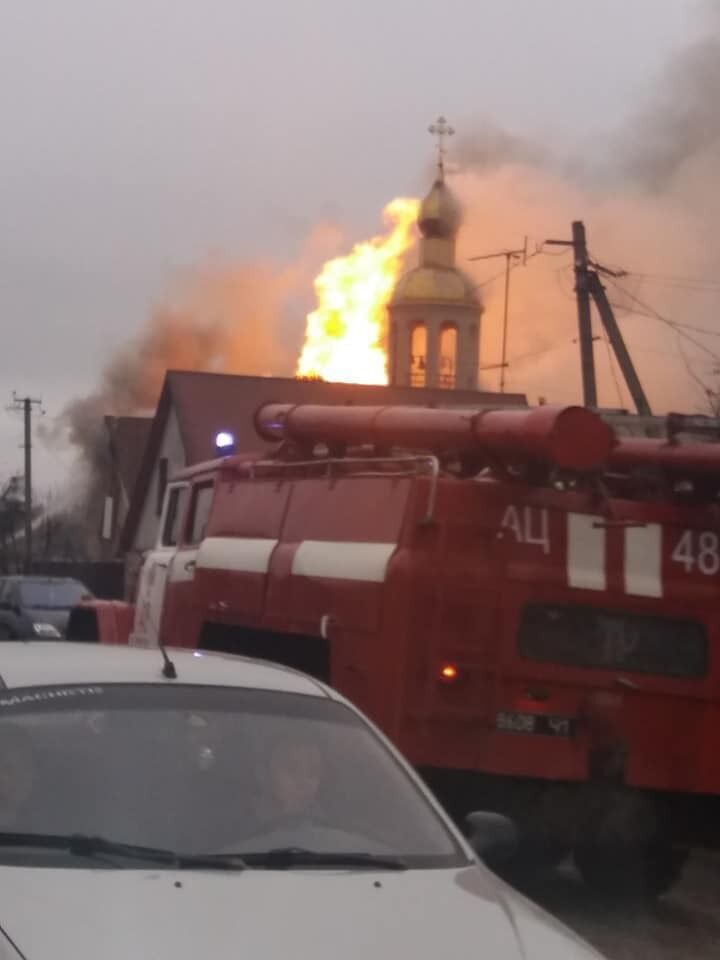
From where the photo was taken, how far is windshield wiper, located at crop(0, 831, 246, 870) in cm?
537

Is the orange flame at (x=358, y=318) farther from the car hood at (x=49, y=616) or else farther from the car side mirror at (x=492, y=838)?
the car side mirror at (x=492, y=838)

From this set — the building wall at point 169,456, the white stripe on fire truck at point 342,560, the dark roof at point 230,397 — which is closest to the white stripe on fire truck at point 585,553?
the white stripe on fire truck at point 342,560

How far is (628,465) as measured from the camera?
37.3ft

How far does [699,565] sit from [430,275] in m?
37.6

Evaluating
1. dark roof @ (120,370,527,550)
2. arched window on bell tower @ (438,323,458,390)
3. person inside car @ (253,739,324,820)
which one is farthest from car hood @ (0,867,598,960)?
arched window on bell tower @ (438,323,458,390)

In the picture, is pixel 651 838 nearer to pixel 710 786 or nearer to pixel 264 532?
pixel 710 786

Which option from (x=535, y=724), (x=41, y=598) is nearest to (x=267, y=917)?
(x=535, y=724)

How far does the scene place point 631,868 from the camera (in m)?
11.3

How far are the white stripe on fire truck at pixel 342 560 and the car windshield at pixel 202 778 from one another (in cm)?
413

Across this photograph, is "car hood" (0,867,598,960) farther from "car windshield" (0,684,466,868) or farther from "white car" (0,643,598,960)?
"car windshield" (0,684,466,868)

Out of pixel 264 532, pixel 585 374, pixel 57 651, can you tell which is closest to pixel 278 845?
pixel 57 651

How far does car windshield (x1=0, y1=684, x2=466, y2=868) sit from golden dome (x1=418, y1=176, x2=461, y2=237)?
35296 mm

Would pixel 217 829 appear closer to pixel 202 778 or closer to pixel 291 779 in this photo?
pixel 202 778

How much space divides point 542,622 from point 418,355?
153ft
